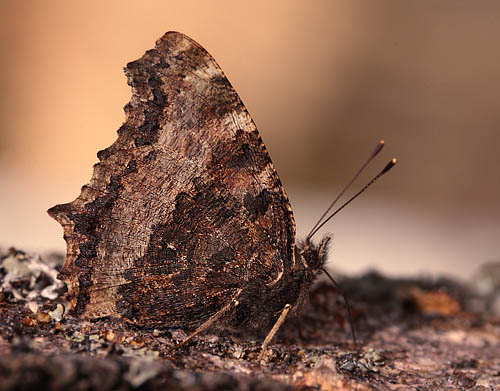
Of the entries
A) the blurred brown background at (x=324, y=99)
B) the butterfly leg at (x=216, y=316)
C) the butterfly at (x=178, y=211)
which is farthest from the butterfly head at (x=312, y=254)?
the blurred brown background at (x=324, y=99)

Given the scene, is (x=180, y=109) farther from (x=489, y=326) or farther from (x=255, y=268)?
(x=489, y=326)

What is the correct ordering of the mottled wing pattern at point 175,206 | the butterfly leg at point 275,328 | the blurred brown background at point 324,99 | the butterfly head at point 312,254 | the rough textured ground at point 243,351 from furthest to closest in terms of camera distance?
1. the blurred brown background at point 324,99
2. the butterfly head at point 312,254
3. the butterfly leg at point 275,328
4. the mottled wing pattern at point 175,206
5. the rough textured ground at point 243,351

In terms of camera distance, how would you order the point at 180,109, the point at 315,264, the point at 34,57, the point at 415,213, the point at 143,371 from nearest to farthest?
the point at 143,371 < the point at 180,109 < the point at 315,264 < the point at 34,57 < the point at 415,213

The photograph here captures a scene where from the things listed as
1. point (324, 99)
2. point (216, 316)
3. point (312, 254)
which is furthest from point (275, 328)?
point (324, 99)

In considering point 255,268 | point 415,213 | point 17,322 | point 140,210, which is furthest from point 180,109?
point 415,213

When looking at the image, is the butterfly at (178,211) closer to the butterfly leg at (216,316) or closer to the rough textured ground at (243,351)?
the butterfly leg at (216,316)
